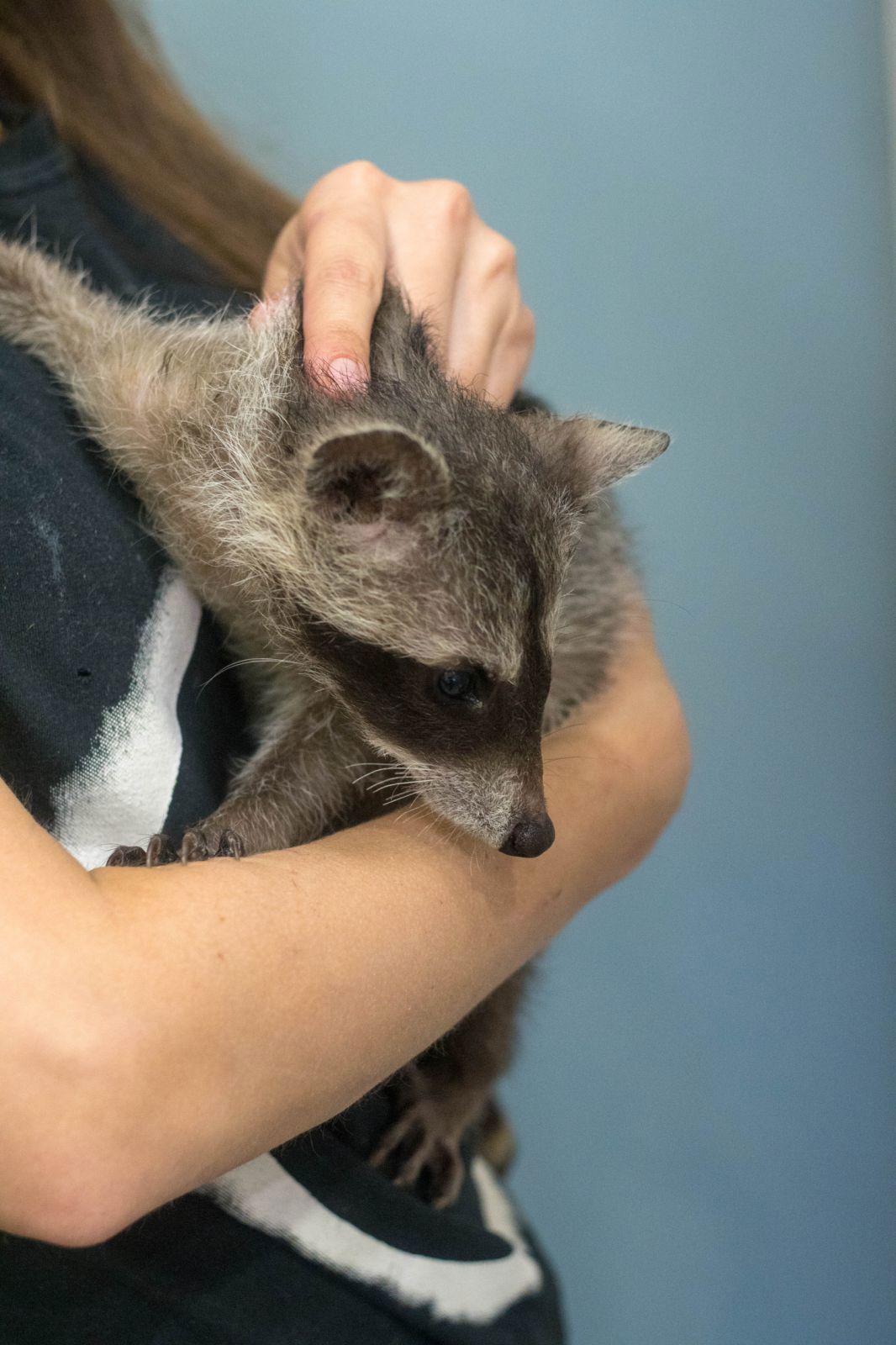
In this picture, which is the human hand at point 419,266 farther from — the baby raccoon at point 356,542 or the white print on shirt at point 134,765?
the white print on shirt at point 134,765

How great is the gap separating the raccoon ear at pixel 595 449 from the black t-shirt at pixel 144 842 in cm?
60

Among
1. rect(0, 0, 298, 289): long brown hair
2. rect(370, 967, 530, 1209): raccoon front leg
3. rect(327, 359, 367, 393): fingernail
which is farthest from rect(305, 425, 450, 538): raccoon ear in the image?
rect(0, 0, 298, 289): long brown hair

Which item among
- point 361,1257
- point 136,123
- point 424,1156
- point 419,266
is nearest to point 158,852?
point 361,1257

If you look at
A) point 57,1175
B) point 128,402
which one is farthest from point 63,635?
point 57,1175

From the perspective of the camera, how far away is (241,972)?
3.34 feet

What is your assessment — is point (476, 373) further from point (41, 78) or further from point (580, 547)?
point (41, 78)

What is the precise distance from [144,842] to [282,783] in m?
0.26

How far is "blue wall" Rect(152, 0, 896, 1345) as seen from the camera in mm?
3051

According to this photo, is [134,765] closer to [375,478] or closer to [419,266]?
[375,478]

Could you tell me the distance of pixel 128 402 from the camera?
1.60m

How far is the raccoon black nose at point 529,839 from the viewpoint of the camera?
1359mm

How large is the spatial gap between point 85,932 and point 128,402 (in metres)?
0.93

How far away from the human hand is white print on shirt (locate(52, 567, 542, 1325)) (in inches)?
19.7

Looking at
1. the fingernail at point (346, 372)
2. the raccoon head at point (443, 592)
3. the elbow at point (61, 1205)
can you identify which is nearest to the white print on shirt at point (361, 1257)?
the elbow at point (61, 1205)
